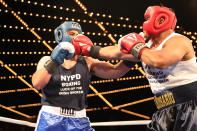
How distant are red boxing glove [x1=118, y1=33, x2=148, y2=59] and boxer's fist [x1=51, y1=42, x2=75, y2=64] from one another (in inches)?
15.0

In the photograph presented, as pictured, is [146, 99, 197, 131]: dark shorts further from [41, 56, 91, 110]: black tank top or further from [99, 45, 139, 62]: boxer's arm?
[41, 56, 91, 110]: black tank top

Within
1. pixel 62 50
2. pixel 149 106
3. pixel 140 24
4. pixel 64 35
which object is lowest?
pixel 62 50

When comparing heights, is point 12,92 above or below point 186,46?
above

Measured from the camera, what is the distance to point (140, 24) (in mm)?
4941

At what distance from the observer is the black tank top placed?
2330 mm

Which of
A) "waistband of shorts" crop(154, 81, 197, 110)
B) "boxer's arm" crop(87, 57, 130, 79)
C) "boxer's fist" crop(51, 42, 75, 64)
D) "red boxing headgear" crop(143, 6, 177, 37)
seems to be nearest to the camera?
"waistband of shorts" crop(154, 81, 197, 110)

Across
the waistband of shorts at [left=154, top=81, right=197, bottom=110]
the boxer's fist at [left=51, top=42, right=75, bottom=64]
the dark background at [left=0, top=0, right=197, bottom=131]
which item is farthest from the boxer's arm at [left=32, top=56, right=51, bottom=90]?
the dark background at [left=0, top=0, right=197, bottom=131]

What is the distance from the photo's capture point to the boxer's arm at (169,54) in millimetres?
1749

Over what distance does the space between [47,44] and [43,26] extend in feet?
1.68

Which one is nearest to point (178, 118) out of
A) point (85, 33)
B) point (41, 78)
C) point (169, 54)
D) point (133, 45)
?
point (169, 54)

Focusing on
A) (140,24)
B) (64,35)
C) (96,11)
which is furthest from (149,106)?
(64,35)

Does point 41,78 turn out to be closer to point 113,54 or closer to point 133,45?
point 113,54

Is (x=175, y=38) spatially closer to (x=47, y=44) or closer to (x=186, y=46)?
(x=186, y=46)

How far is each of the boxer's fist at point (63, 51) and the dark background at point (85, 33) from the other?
1.60 metres
